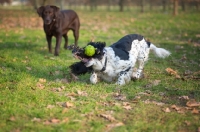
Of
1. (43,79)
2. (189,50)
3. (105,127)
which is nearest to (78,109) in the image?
(105,127)

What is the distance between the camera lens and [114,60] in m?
6.23

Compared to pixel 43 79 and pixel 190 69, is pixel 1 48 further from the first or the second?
pixel 190 69

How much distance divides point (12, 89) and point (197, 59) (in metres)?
6.32

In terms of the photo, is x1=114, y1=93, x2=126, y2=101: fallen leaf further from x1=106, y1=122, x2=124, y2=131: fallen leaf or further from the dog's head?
x1=106, y1=122, x2=124, y2=131: fallen leaf

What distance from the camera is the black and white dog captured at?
595cm

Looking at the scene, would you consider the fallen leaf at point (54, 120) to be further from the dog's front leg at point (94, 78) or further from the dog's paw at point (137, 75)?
the dog's paw at point (137, 75)

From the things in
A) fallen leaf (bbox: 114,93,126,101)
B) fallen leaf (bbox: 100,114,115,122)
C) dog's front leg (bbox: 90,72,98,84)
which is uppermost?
dog's front leg (bbox: 90,72,98,84)

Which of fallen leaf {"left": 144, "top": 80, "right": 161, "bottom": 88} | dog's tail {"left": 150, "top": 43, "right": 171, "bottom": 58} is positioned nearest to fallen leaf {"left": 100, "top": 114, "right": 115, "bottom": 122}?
fallen leaf {"left": 144, "top": 80, "right": 161, "bottom": 88}

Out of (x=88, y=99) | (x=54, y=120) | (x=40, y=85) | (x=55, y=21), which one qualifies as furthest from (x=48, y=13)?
(x=54, y=120)

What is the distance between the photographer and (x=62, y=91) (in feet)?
19.2

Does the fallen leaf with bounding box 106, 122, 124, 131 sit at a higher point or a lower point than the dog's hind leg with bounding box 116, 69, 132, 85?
lower

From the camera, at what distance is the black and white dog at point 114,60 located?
5.95m

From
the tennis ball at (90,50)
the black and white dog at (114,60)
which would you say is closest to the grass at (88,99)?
the black and white dog at (114,60)

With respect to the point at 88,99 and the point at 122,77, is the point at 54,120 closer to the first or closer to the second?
the point at 88,99
